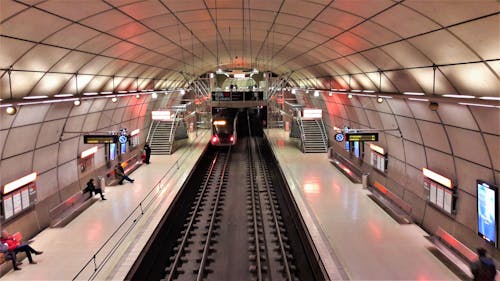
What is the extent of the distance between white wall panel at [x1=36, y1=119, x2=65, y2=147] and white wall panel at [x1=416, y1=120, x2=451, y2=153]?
459 inches

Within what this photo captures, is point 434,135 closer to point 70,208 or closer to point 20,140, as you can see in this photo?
point 20,140

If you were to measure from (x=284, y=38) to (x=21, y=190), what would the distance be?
10550 mm

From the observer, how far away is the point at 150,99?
24.8 m

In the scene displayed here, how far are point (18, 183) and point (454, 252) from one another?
11.9 m

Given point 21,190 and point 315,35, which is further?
point 315,35

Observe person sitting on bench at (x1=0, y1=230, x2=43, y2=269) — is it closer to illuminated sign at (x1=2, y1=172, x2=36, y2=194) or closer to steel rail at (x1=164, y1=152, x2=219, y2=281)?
illuminated sign at (x1=2, y1=172, x2=36, y2=194)

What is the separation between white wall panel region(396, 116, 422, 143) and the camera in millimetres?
11836

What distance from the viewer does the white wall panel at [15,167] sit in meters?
9.80

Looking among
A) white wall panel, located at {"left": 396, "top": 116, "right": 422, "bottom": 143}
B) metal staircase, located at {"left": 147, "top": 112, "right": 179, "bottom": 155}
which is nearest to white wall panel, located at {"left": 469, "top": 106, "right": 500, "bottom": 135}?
white wall panel, located at {"left": 396, "top": 116, "right": 422, "bottom": 143}

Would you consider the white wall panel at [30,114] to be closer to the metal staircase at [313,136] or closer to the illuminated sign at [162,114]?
the illuminated sign at [162,114]

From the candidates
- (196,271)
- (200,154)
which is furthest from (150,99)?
(196,271)

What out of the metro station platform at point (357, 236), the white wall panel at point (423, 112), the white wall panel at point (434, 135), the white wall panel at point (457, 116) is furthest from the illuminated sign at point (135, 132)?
the white wall panel at point (457, 116)

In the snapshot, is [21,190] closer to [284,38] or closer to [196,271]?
[196,271]

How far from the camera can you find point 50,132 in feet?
39.7
